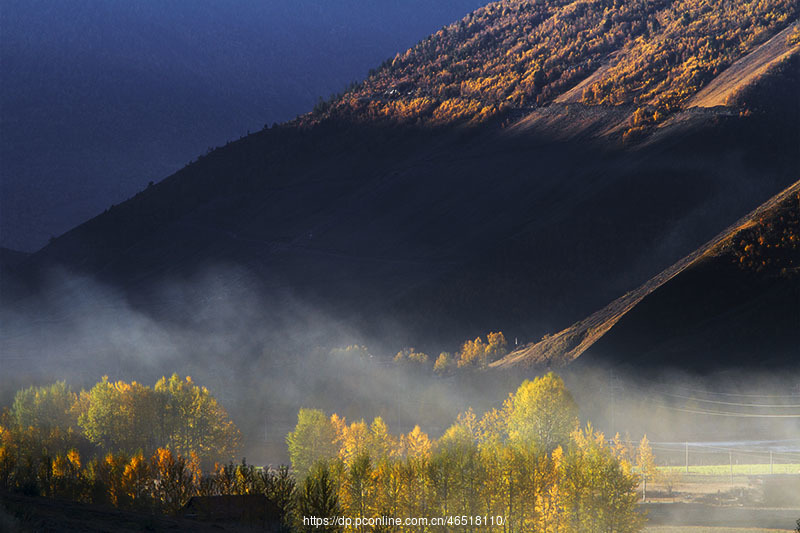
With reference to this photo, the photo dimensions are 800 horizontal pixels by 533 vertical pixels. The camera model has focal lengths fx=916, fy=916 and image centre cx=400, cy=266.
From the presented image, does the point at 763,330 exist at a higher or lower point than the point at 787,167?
lower

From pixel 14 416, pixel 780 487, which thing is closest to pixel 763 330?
pixel 780 487

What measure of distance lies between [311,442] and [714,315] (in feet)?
182

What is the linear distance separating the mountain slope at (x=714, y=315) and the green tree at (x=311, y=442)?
1484 inches

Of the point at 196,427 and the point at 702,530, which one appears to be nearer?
the point at 702,530

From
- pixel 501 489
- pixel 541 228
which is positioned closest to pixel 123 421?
pixel 501 489

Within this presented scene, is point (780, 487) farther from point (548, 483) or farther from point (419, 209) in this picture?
point (419, 209)

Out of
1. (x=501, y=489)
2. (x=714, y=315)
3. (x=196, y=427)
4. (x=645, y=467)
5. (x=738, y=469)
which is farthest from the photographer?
(x=714, y=315)

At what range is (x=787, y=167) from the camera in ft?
529

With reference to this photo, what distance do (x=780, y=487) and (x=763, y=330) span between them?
39.9 m

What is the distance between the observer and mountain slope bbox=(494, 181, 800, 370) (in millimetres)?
104812

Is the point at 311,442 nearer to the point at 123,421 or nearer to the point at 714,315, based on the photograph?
the point at 123,421

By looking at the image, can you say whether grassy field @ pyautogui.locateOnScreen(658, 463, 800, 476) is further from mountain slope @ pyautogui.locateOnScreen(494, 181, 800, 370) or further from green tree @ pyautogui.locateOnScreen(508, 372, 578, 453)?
mountain slope @ pyautogui.locateOnScreen(494, 181, 800, 370)

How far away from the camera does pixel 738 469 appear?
79562 millimetres

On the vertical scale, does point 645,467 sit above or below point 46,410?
below
